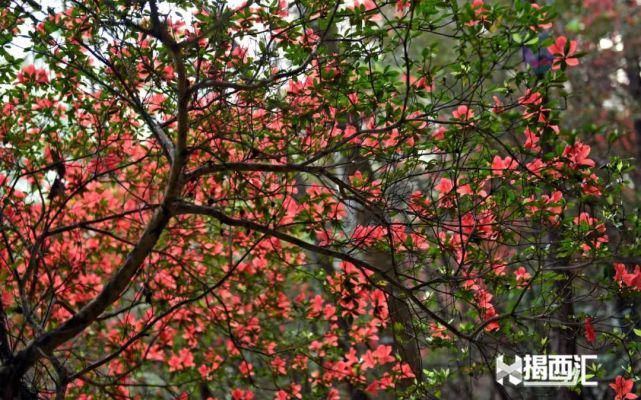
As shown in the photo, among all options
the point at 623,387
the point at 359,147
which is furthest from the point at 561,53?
the point at 623,387

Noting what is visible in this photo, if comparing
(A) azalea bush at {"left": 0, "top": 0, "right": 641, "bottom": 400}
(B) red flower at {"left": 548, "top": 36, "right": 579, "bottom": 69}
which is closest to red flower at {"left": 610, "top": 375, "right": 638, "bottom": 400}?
(A) azalea bush at {"left": 0, "top": 0, "right": 641, "bottom": 400}

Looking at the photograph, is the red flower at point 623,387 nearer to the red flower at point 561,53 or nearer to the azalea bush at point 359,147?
the azalea bush at point 359,147

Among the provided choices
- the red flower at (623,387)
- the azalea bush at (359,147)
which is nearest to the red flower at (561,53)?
the azalea bush at (359,147)

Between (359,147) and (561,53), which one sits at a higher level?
(561,53)

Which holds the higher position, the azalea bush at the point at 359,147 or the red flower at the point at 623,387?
the azalea bush at the point at 359,147

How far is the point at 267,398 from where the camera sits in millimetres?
9023

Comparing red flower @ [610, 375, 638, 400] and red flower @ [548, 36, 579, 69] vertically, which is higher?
red flower @ [548, 36, 579, 69]

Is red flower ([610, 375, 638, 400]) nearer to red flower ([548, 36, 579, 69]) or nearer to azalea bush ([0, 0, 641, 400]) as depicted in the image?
azalea bush ([0, 0, 641, 400])

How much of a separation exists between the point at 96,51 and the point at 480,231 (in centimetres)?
200

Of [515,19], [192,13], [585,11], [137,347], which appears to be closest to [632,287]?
[515,19]

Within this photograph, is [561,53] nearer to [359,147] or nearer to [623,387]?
[359,147]

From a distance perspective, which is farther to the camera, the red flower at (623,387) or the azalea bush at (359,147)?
the red flower at (623,387)

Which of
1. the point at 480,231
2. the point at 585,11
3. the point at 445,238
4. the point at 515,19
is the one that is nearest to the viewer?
the point at 515,19

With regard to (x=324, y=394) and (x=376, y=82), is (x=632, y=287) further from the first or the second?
(x=324, y=394)
